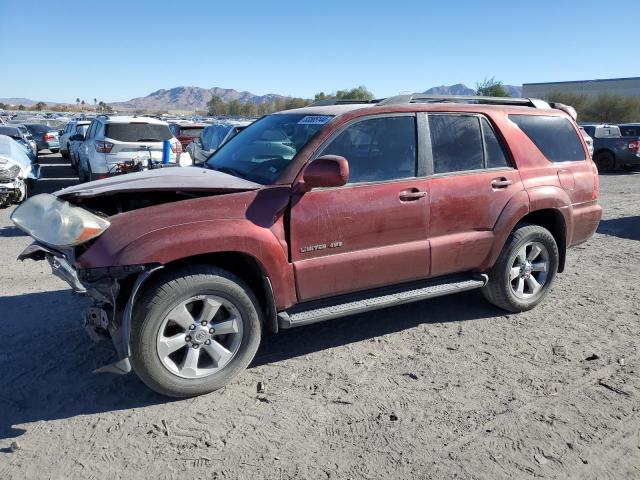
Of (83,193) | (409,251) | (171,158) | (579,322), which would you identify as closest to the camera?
(83,193)

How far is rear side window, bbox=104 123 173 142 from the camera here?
11.1m

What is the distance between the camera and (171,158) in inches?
429

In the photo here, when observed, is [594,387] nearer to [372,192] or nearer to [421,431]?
[421,431]

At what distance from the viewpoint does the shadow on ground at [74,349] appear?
3432 mm

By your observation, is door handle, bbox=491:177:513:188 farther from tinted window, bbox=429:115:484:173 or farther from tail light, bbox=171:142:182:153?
tail light, bbox=171:142:182:153

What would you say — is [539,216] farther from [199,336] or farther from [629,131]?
[629,131]

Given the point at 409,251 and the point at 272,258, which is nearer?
the point at 272,258

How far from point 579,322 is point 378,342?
1.88 meters

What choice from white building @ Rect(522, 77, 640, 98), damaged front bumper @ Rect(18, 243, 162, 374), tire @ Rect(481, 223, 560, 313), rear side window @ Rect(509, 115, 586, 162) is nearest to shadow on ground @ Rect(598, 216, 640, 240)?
rear side window @ Rect(509, 115, 586, 162)

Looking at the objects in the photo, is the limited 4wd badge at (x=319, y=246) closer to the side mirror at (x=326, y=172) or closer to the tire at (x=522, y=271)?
the side mirror at (x=326, y=172)

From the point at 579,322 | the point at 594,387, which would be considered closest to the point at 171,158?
the point at 579,322

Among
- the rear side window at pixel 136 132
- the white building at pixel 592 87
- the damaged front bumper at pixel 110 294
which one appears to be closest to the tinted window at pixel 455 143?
the damaged front bumper at pixel 110 294

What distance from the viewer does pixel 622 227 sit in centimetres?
895

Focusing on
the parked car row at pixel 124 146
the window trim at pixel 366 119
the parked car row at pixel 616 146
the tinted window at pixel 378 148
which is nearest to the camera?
the window trim at pixel 366 119
